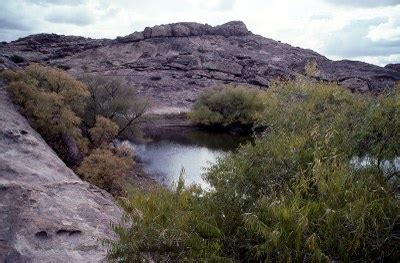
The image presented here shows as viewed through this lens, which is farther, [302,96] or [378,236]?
[302,96]

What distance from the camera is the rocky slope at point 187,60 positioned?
7256cm

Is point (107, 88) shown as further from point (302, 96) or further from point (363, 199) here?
point (363, 199)

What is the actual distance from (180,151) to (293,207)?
112 feet

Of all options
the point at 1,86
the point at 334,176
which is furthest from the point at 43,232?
the point at 1,86

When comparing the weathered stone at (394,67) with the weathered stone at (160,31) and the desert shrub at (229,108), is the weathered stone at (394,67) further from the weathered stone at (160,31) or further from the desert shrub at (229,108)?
the weathered stone at (160,31)

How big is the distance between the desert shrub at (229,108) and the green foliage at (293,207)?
134ft

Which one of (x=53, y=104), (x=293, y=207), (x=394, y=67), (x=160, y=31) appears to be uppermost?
(x=160, y=31)

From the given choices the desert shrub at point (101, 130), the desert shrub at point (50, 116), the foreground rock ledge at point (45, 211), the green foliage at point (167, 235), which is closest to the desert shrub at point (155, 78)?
the desert shrub at point (101, 130)

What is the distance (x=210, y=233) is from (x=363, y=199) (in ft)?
9.98

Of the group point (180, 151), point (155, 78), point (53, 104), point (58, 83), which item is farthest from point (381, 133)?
point (155, 78)

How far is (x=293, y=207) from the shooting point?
7.11 m

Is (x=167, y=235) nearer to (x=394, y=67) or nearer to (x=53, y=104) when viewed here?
(x=53, y=104)

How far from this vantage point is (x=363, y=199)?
7.13 meters

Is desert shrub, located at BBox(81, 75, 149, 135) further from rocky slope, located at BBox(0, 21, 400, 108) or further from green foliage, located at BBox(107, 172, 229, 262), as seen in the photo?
green foliage, located at BBox(107, 172, 229, 262)
